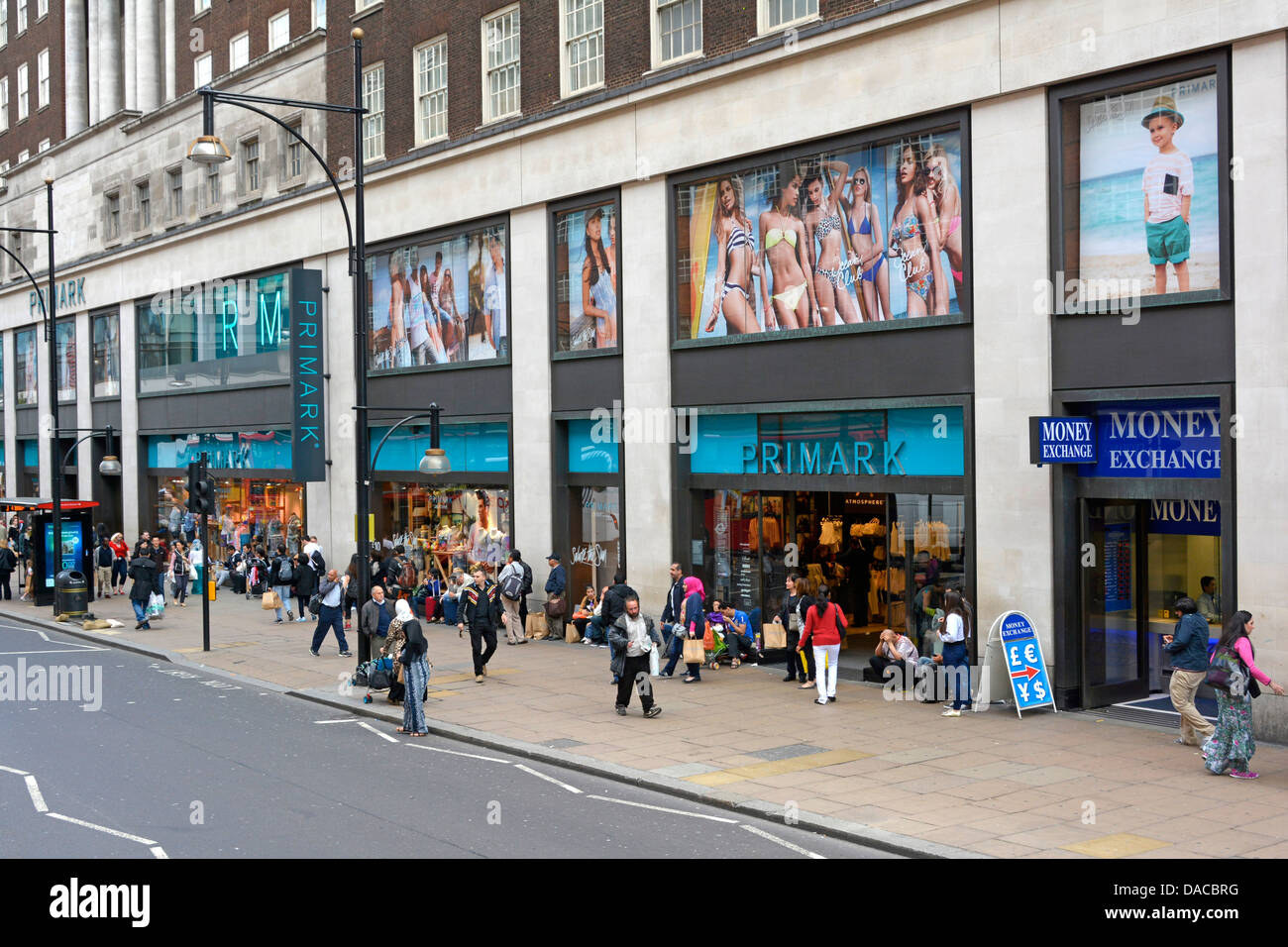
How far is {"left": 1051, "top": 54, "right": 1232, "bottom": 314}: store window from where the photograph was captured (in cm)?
1519

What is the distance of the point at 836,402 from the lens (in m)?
19.6

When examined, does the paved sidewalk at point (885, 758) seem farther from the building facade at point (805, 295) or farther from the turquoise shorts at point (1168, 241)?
the turquoise shorts at point (1168, 241)

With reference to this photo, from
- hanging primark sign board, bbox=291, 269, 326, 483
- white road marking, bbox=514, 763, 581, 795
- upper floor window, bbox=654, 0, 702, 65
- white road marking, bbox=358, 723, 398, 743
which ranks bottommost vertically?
white road marking, bbox=358, 723, 398, 743

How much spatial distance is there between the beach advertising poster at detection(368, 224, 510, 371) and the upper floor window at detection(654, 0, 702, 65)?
5577 millimetres

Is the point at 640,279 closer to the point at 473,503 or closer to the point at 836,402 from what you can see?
the point at 836,402

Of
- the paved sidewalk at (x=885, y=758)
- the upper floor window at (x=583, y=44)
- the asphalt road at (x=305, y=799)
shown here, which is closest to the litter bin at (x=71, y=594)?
the paved sidewalk at (x=885, y=758)

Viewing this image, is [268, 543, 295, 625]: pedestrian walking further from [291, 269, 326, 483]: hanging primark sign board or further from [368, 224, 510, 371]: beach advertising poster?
[368, 224, 510, 371]: beach advertising poster

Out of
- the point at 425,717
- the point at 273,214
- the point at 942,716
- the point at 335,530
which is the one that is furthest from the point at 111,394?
the point at 942,716

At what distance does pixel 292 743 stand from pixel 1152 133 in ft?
41.7

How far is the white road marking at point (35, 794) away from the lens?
11.7m

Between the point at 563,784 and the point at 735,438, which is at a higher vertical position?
the point at 735,438

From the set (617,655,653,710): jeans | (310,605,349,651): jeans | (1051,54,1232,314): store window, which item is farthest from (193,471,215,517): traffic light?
(1051,54,1232,314): store window

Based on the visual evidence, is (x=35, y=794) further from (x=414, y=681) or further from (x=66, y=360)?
(x=66, y=360)

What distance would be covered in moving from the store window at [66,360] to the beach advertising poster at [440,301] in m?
20.3
